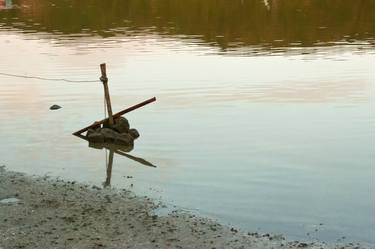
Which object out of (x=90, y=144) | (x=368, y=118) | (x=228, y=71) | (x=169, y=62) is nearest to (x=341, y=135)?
(x=368, y=118)

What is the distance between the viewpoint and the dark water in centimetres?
1623

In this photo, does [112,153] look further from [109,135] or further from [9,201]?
[9,201]

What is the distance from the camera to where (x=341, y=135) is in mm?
23453

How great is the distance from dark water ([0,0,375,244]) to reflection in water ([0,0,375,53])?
2.72 ft

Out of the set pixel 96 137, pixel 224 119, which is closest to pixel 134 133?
pixel 96 137

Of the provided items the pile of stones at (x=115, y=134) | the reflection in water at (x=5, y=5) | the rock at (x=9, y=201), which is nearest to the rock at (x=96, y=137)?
the pile of stones at (x=115, y=134)

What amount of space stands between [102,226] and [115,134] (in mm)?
9912

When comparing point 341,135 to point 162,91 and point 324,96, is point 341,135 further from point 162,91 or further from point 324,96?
point 162,91

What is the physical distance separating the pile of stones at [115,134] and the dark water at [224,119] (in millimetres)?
423

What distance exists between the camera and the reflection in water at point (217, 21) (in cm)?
6041

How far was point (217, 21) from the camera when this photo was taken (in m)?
77.5

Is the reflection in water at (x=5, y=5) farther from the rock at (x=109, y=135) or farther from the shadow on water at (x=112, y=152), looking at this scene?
the shadow on water at (x=112, y=152)

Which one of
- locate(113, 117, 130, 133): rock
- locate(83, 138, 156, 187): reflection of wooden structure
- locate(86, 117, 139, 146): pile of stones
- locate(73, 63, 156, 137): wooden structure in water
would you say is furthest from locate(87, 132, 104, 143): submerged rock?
locate(113, 117, 130, 133): rock

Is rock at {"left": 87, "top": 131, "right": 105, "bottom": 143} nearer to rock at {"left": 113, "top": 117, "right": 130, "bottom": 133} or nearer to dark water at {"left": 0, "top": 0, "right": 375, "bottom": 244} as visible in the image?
dark water at {"left": 0, "top": 0, "right": 375, "bottom": 244}
